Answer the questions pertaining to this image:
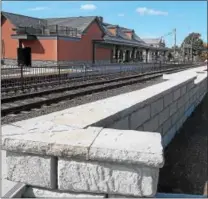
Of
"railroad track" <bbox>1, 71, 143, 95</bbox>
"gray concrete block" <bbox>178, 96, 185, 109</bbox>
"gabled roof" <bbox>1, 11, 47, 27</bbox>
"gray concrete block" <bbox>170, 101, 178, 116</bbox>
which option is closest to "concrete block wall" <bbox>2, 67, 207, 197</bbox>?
"gray concrete block" <bbox>170, 101, 178, 116</bbox>

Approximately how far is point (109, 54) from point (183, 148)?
135ft

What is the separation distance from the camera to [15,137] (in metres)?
2.58

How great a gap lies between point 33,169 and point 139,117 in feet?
9.00

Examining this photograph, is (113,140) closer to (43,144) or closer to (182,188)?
(43,144)

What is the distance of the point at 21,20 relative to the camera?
1580 inches

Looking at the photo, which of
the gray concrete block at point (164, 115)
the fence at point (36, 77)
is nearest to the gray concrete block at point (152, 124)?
the gray concrete block at point (164, 115)

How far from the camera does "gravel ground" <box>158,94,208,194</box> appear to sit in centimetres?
563

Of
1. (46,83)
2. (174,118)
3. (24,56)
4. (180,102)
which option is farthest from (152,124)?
(24,56)

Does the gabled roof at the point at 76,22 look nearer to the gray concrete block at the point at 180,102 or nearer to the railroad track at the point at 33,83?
the railroad track at the point at 33,83

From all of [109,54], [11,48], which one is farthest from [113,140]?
[109,54]

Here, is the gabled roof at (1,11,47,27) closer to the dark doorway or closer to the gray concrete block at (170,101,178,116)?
the dark doorway

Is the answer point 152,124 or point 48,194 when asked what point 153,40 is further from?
→ point 48,194

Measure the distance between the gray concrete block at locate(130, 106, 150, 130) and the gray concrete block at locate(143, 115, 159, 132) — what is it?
11 centimetres

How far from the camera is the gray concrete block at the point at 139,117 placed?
470 centimetres
